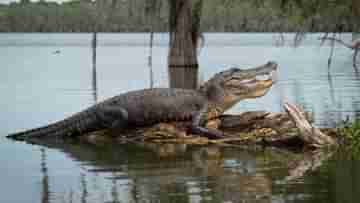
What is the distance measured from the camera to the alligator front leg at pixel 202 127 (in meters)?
13.3

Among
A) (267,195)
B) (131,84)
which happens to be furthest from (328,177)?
(131,84)

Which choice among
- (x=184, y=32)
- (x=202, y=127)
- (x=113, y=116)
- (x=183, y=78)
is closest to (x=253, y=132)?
(x=202, y=127)

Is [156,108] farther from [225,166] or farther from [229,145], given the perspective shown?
[225,166]

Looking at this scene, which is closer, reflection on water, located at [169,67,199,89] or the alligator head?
the alligator head

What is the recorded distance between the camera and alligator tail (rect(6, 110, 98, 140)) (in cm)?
1394

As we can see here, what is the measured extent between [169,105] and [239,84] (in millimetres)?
1153

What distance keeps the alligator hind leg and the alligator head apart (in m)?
1.35

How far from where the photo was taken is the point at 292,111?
12.1m

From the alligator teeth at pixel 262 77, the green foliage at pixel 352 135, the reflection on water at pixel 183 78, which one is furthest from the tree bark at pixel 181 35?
the green foliage at pixel 352 135

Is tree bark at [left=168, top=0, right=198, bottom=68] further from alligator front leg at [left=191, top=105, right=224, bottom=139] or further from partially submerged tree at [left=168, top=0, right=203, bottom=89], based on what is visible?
alligator front leg at [left=191, top=105, right=224, bottom=139]

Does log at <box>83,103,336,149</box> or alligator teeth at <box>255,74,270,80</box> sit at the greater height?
alligator teeth at <box>255,74,270,80</box>

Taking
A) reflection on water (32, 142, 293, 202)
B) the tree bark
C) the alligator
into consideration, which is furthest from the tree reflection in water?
the tree bark

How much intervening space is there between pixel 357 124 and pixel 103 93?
12.8 meters

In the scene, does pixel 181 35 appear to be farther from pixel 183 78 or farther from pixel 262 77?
pixel 262 77
